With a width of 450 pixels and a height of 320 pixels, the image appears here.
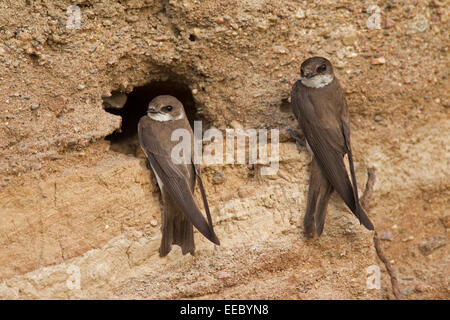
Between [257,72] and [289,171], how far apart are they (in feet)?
1.64

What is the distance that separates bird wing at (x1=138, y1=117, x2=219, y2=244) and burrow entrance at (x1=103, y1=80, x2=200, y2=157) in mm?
255

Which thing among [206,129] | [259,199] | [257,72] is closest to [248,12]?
[257,72]

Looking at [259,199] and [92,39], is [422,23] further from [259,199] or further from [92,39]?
[92,39]

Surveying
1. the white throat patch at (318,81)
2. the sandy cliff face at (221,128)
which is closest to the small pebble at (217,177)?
the sandy cliff face at (221,128)

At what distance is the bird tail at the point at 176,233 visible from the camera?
2996 mm

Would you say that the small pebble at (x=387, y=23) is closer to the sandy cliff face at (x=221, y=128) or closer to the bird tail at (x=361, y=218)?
the sandy cliff face at (x=221, y=128)

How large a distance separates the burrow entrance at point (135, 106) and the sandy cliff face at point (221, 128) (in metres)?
0.02

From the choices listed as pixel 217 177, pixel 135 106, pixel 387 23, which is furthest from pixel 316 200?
pixel 135 106

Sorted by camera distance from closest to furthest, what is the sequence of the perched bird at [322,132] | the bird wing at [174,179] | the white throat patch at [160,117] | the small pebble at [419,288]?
1. the bird wing at [174,179]
2. the perched bird at [322,132]
3. the white throat patch at [160,117]
4. the small pebble at [419,288]

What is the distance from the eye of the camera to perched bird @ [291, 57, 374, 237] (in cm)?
310

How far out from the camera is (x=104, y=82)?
3.15m

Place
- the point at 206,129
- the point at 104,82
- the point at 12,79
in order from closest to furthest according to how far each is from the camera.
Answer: the point at 12,79
the point at 104,82
the point at 206,129

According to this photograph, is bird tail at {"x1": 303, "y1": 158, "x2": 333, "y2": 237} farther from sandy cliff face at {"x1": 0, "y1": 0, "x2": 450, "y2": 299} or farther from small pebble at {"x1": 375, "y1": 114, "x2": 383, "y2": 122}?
small pebble at {"x1": 375, "y1": 114, "x2": 383, "y2": 122}

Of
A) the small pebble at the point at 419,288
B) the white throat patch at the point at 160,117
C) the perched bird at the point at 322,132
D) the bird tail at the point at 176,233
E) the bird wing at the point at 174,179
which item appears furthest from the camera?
the small pebble at the point at 419,288
